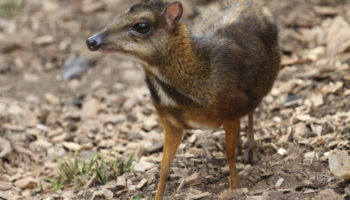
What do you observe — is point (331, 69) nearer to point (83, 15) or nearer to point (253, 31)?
point (253, 31)

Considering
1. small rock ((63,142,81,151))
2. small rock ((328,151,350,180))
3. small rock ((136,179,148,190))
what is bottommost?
small rock ((136,179,148,190))

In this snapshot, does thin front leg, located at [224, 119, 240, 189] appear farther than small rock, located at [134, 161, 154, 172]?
No

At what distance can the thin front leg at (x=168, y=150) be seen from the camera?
5.81 m

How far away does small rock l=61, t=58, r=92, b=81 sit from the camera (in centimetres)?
964

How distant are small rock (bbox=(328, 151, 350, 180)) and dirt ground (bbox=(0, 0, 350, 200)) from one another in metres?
0.13

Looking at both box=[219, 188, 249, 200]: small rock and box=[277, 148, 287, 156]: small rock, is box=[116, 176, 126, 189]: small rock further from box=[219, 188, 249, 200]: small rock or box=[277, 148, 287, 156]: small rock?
box=[277, 148, 287, 156]: small rock

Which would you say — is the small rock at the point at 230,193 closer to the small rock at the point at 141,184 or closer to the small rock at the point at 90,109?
the small rock at the point at 141,184

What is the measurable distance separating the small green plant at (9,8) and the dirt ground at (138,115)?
8.2 inches

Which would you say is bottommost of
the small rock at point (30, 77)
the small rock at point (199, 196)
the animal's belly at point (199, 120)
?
the small rock at point (199, 196)

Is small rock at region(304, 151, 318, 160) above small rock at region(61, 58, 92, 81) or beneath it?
beneath

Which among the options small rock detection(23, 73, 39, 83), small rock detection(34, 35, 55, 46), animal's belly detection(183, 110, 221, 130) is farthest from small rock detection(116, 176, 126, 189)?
small rock detection(34, 35, 55, 46)

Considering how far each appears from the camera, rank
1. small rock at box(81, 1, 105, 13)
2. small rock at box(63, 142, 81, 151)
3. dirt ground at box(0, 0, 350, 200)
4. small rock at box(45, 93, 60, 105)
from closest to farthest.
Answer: dirt ground at box(0, 0, 350, 200) < small rock at box(63, 142, 81, 151) < small rock at box(45, 93, 60, 105) < small rock at box(81, 1, 105, 13)

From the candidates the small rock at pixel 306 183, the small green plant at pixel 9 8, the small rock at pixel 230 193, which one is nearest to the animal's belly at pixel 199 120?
the small rock at pixel 230 193

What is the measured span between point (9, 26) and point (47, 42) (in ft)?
3.54
